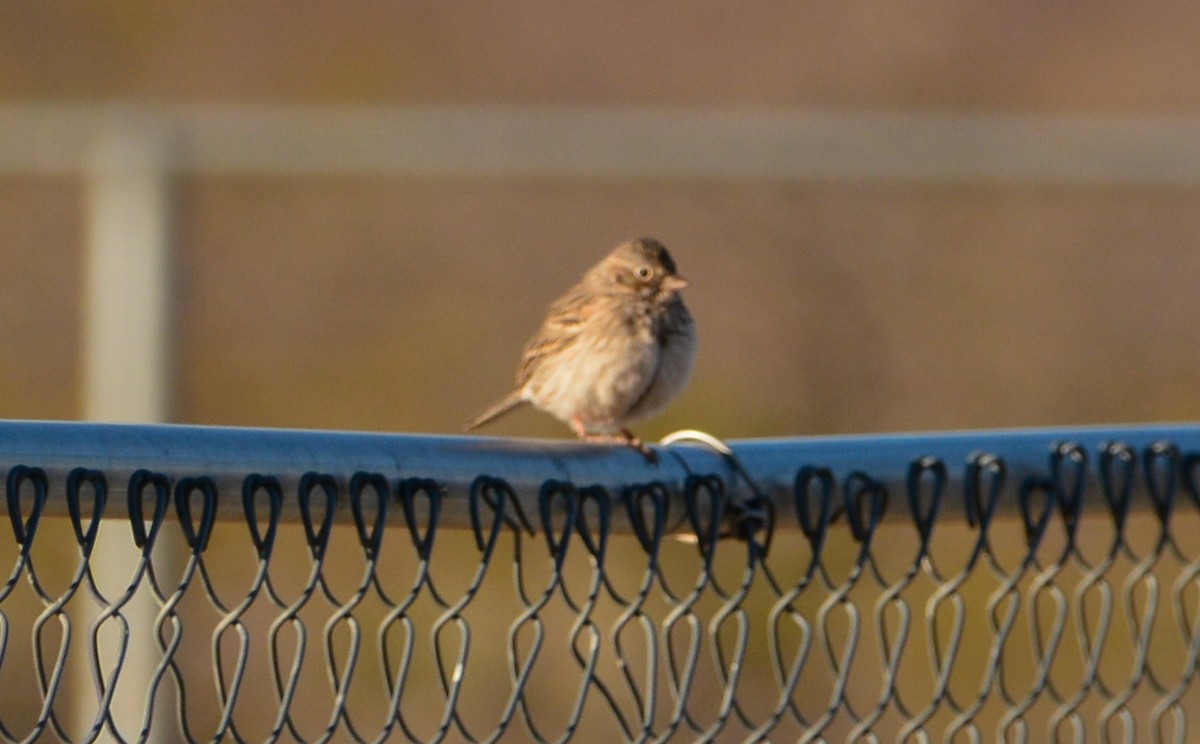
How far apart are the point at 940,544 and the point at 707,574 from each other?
20.3ft

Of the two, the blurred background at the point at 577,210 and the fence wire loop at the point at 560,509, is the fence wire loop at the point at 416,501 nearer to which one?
the fence wire loop at the point at 560,509

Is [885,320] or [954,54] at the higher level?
[954,54]

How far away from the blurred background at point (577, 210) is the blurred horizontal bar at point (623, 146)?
0.8 inches

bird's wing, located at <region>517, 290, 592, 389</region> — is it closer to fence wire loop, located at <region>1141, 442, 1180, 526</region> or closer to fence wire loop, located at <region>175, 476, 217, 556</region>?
fence wire loop, located at <region>1141, 442, 1180, 526</region>

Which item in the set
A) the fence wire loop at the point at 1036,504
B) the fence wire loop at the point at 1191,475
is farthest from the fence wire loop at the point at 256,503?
the fence wire loop at the point at 1191,475

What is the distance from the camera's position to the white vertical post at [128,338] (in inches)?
249

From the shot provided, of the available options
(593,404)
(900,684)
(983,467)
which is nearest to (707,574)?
(983,467)

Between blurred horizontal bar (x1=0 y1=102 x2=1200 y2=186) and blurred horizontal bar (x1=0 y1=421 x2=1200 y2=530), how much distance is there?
4.15 meters

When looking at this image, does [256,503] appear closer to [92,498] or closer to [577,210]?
[92,498]

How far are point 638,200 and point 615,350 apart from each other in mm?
5617

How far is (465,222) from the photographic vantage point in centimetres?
1083

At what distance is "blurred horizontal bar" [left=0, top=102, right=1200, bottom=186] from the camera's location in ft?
24.6

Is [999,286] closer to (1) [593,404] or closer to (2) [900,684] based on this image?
(2) [900,684]

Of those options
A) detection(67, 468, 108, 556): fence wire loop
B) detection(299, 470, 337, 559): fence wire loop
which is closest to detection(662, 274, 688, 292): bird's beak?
detection(299, 470, 337, 559): fence wire loop
